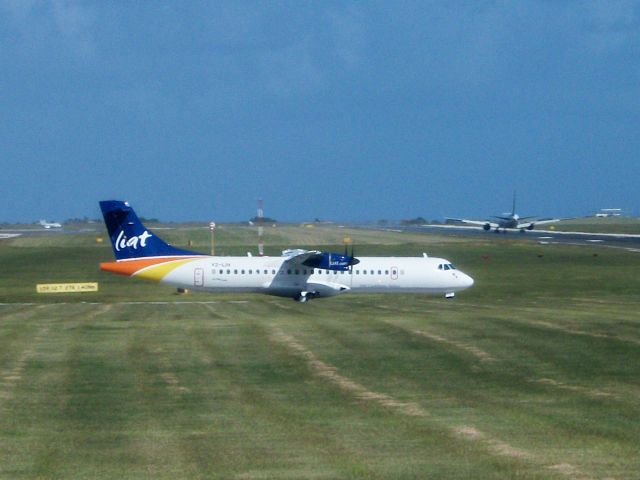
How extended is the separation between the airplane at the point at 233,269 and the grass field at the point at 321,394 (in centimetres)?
1169

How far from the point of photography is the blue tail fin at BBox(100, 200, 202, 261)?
50.2 meters

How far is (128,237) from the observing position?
50.2m

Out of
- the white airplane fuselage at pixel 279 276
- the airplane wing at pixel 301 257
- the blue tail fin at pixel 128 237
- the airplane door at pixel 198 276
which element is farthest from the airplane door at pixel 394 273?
the blue tail fin at pixel 128 237

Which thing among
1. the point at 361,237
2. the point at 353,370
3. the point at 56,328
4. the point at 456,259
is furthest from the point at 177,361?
the point at 361,237

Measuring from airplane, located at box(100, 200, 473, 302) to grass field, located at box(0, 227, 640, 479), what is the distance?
11691 mm

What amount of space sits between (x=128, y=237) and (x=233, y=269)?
543 centimetres

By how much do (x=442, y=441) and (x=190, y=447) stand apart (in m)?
3.70

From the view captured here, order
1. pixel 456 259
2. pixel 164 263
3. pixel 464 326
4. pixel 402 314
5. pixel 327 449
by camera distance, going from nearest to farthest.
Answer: pixel 327 449 → pixel 464 326 → pixel 402 314 → pixel 164 263 → pixel 456 259

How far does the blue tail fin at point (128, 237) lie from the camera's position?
165ft

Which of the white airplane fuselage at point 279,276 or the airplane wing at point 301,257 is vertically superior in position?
the airplane wing at point 301,257

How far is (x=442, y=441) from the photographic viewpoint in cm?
1495

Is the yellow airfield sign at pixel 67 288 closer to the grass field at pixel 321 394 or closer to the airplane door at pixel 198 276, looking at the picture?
the airplane door at pixel 198 276

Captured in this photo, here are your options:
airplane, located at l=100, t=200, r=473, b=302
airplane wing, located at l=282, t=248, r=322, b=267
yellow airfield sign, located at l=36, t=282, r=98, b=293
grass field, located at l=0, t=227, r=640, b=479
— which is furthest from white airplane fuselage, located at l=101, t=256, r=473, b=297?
grass field, located at l=0, t=227, r=640, b=479

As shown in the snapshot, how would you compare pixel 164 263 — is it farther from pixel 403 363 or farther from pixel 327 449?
pixel 327 449
